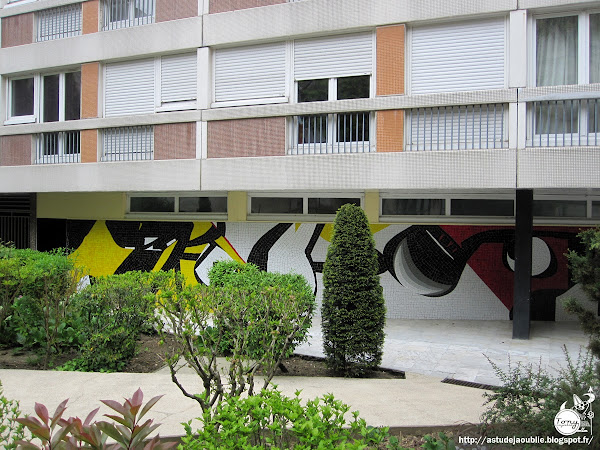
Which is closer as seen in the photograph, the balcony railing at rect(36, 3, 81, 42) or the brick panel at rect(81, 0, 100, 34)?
the brick panel at rect(81, 0, 100, 34)

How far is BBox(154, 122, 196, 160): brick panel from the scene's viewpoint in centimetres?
1141

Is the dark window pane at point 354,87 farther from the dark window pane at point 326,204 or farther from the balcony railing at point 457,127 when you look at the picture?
the dark window pane at point 326,204

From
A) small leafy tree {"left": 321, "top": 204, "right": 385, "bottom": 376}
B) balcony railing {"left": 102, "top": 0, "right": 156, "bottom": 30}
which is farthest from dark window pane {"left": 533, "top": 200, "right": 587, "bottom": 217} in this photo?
balcony railing {"left": 102, "top": 0, "right": 156, "bottom": 30}

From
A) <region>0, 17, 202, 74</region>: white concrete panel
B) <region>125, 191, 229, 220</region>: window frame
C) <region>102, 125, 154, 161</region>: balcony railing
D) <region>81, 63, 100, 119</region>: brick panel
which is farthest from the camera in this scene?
<region>125, 191, 229, 220</region>: window frame

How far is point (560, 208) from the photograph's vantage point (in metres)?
11.5

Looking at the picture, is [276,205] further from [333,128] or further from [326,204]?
[333,128]

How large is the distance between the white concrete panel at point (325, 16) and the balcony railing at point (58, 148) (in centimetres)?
404

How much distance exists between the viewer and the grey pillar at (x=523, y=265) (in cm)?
984

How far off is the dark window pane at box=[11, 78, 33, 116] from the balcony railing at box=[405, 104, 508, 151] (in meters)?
9.49

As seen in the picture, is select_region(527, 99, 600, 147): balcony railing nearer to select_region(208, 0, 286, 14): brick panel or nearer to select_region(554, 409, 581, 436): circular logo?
select_region(208, 0, 286, 14): brick panel

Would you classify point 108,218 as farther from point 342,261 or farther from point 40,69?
point 342,261

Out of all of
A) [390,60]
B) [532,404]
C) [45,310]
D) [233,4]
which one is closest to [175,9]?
[233,4]

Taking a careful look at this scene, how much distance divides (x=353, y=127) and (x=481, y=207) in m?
3.58

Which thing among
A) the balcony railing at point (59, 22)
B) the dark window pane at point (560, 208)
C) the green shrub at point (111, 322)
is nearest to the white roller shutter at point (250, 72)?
the balcony railing at point (59, 22)
